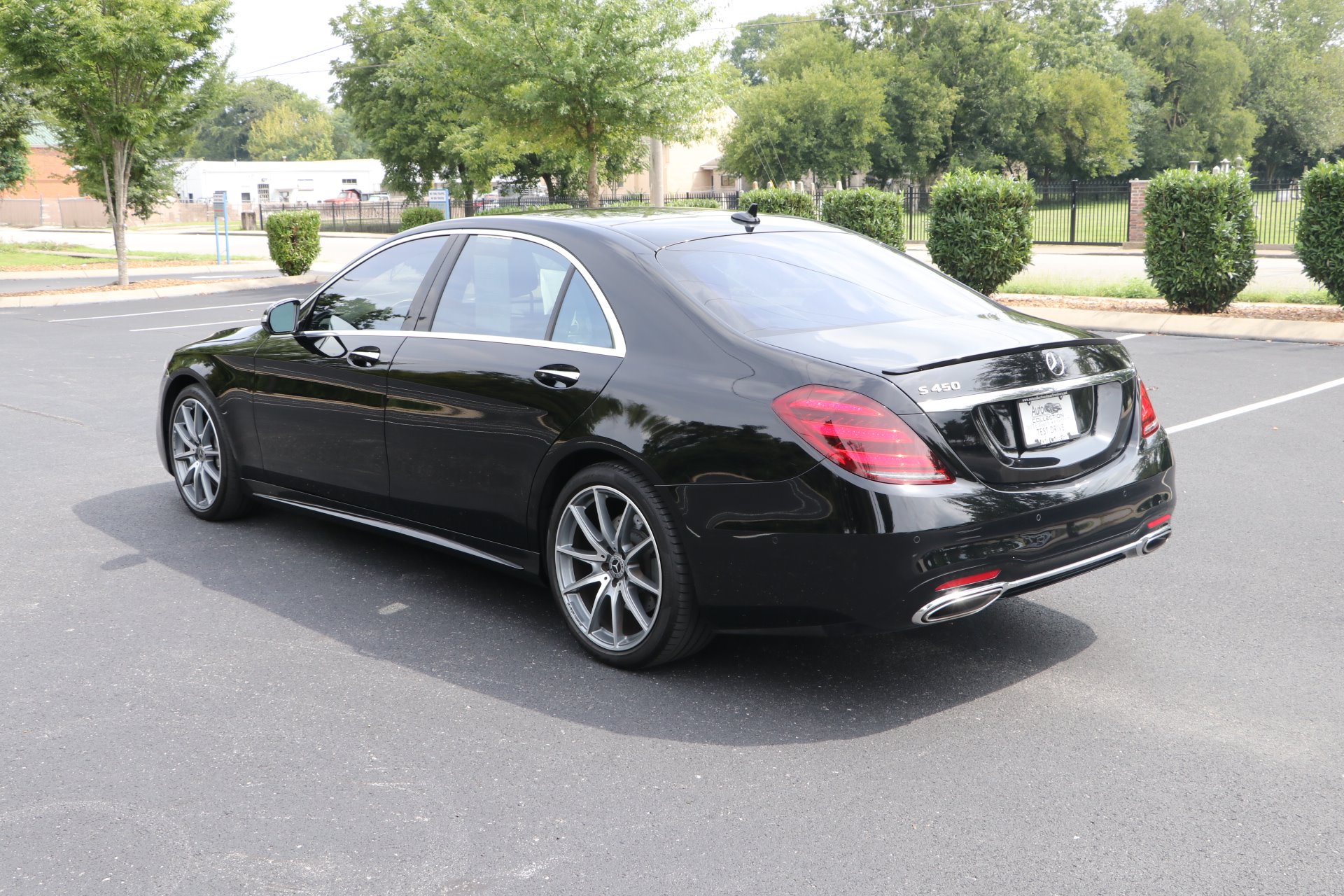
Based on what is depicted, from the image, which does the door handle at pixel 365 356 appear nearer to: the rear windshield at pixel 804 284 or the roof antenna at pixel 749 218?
the rear windshield at pixel 804 284

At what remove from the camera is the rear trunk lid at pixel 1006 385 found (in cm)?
386

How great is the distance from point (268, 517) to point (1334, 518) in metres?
5.53

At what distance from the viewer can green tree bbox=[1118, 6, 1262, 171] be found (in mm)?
76688

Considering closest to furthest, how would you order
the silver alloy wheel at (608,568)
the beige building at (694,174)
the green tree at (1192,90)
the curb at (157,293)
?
the silver alloy wheel at (608,568) → the curb at (157,293) → the green tree at (1192,90) → the beige building at (694,174)

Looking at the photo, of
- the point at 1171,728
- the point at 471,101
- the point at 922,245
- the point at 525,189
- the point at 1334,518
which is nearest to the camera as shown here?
the point at 1171,728

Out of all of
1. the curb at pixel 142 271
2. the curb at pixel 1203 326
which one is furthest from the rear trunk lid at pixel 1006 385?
the curb at pixel 142 271

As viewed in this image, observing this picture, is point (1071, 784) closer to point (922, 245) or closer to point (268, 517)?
point (268, 517)

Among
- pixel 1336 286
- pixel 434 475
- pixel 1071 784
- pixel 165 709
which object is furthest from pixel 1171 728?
pixel 1336 286

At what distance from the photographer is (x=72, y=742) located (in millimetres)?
3875

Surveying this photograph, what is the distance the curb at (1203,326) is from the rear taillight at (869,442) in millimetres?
10279

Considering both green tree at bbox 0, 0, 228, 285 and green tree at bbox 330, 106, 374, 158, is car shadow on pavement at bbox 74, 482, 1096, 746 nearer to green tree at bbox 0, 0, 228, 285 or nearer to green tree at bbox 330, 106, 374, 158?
green tree at bbox 0, 0, 228, 285

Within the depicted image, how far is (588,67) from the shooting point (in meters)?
22.7

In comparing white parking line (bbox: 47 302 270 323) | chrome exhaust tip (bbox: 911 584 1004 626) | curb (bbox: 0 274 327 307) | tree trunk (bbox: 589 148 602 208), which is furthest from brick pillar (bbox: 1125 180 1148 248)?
chrome exhaust tip (bbox: 911 584 1004 626)

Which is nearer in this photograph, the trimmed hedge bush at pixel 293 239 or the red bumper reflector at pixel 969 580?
the red bumper reflector at pixel 969 580
